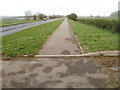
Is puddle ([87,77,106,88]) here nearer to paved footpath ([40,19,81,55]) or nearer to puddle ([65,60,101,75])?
puddle ([65,60,101,75])

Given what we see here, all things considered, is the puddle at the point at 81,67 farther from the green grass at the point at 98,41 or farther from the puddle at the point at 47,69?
the green grass at the point at 98,41

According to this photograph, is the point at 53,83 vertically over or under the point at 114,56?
→ under

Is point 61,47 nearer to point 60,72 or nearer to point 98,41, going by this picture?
point 60,72

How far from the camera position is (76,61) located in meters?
4.43

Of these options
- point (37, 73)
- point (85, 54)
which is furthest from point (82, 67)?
point (37, 73)

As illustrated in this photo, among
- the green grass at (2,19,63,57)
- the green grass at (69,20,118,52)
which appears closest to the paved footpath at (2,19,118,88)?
the green grass at (2,19,63,57)

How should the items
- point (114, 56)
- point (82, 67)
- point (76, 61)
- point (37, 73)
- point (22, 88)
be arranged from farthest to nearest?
point (114, 56) → point (76, 61) → point (82, 67) → point (37, 73) → point (22, 88)

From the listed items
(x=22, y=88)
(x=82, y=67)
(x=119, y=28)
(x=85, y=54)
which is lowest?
(x=22, y=88)

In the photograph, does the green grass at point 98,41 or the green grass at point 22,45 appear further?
the green grass at point 98,41

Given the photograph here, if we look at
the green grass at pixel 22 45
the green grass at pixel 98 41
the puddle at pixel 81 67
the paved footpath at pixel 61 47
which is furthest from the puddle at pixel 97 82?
the green grass at pixel 22 45

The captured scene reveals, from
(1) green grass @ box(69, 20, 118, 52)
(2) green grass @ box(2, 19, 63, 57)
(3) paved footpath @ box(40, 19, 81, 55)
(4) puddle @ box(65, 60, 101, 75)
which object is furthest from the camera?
(1) green grass @ box(69, 20, 118, 52)

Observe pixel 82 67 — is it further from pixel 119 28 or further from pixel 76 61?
pixel 119 28

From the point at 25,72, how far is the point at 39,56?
4.89ft

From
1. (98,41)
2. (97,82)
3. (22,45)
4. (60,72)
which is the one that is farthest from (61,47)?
(97,82)
